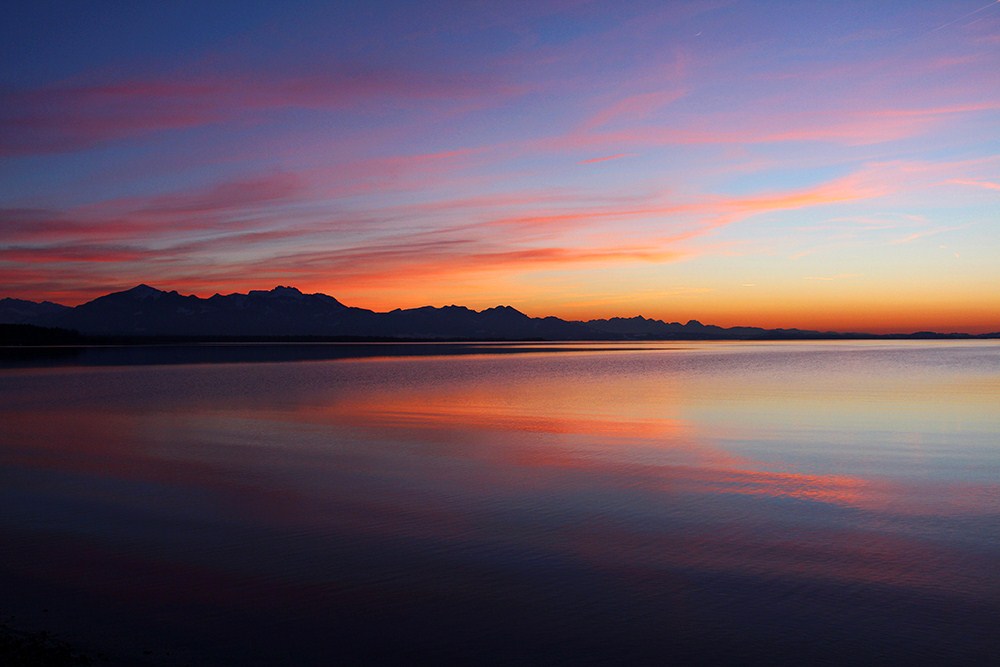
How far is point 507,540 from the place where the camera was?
10.3 m

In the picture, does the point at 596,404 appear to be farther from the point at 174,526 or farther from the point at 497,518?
the point at 174,526

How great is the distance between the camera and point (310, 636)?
23.4ft

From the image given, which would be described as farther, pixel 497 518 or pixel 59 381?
pixel 59 381

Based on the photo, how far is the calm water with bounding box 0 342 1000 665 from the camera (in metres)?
7.12

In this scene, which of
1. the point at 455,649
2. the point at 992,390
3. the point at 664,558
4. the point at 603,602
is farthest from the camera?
the point at 992,390

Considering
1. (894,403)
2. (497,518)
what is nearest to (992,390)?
(894,403)

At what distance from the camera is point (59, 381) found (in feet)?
138

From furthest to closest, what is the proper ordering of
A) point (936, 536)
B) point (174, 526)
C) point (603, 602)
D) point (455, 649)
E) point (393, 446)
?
point (393, 446), point (174, 526), point (936, 536), point (603, 602), point (455, 649)

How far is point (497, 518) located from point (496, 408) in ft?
54.2

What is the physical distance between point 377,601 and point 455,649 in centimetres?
147

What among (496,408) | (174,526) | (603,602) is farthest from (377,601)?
(496,408)

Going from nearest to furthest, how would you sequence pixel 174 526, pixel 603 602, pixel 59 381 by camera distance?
pixel 603 602, pixel 174 526, pixel 59 381

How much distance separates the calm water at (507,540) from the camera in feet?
23.4

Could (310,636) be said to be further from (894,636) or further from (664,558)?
(894,636)
